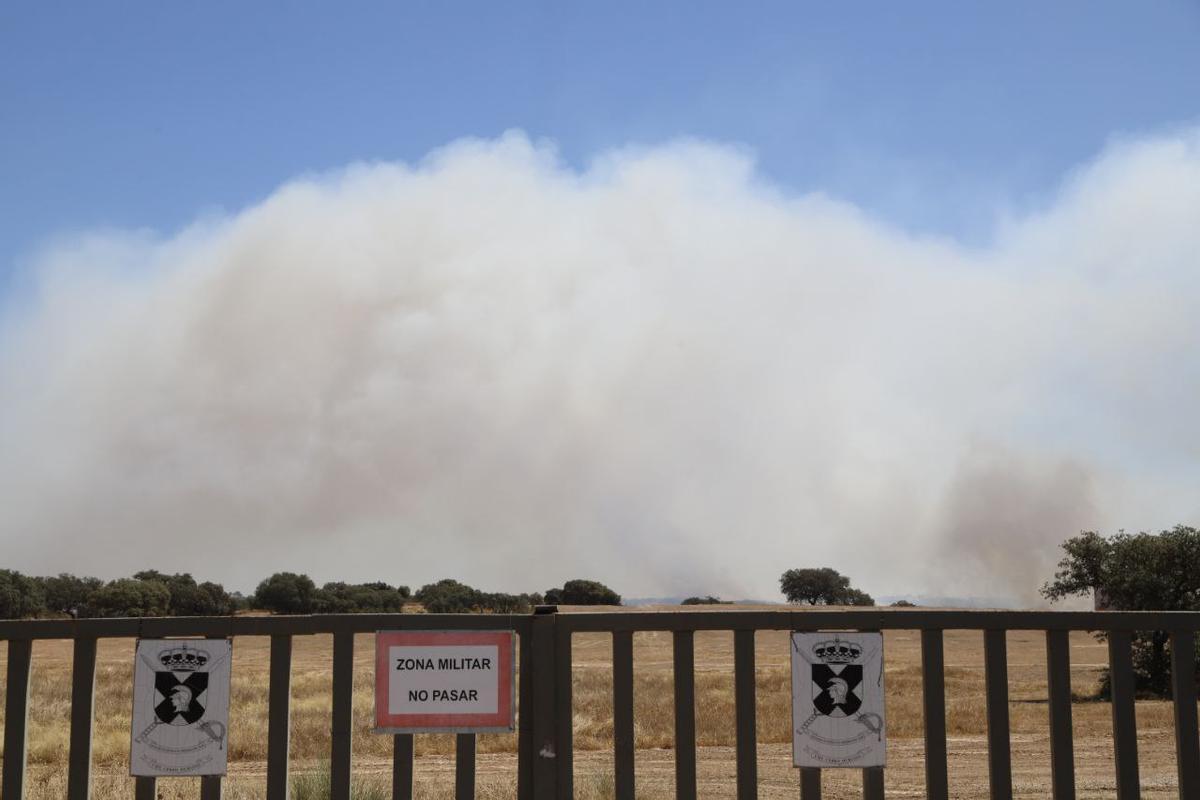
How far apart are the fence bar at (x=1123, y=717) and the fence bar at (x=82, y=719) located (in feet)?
18.9

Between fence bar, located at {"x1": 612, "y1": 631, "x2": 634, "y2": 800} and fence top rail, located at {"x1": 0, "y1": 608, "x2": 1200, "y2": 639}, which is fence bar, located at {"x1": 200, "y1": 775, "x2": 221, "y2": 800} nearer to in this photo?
fence top rail, located at {"x1": 0, "y1": 608, "x2": 1200, "y2": 639}

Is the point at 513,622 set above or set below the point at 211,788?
above

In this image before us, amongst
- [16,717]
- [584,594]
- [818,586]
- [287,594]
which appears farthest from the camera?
[818,586]

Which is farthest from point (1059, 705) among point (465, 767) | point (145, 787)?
point (145, 787)

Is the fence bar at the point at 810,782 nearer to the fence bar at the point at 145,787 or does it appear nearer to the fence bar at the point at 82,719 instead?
the fence bar at the point at 145,787

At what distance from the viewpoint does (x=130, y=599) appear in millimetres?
53625

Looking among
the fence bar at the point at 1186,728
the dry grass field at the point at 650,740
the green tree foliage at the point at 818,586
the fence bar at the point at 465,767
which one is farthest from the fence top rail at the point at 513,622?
the green tree foliage at the point at 818,586

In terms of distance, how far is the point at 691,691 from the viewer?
5848mm

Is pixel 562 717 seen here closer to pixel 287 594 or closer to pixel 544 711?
pixel 544 711

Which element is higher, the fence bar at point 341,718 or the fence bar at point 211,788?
the fence bar at point 341,718

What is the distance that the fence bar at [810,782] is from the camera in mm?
5891

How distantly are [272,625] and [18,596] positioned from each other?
6043cm

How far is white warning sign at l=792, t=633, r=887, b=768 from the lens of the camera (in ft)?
19.3

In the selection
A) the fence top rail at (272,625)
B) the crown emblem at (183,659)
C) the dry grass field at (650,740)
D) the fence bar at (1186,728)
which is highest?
the fence top rail at (272,625)
